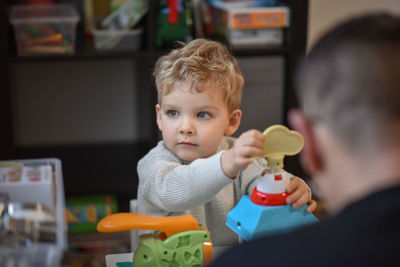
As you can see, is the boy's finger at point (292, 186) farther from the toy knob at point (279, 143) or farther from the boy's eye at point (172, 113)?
the boy's eye at point (172, 113)

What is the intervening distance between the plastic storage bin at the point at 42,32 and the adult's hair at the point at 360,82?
1.64 meters

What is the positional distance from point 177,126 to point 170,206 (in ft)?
0.55

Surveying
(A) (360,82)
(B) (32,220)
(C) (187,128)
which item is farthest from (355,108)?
(C) (187,128)

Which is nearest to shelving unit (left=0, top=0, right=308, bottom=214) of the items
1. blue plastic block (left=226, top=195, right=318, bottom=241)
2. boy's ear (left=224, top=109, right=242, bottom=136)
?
boy's ear (left=224, top=109, right=242, bottom=136)

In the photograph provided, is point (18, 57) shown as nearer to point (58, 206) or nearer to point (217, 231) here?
point (217, 231)

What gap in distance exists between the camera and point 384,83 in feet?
1.81

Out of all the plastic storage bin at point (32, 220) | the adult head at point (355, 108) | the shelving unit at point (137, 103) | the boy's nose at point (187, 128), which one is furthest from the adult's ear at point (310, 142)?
the shelving unit at point (137, 103)

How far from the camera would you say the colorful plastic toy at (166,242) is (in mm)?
862

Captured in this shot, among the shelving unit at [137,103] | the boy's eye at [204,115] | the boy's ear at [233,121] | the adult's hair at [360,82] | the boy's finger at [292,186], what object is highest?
the adult's hair at [360,82]

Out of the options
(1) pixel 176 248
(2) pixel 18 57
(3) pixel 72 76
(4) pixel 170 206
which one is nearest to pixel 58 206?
(1) pixel 176 248

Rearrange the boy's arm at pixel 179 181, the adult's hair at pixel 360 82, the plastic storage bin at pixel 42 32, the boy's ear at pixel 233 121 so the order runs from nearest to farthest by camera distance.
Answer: the adult's hair at pixel 360 82, the boy's arm at pixel 179 181, the boy's ear at pixel 233 121, the plastic storage bin at pixel 42 32

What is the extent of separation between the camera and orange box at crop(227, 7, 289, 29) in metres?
2.22

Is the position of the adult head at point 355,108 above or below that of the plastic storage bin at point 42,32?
above

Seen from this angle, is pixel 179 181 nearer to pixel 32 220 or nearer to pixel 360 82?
pixel 32 220
